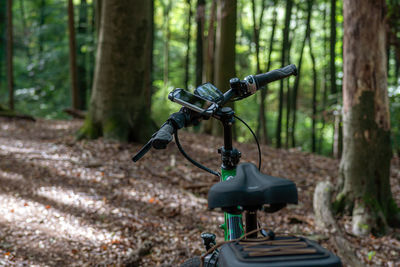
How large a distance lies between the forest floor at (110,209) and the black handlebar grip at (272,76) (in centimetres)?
281

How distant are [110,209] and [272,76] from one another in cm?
365

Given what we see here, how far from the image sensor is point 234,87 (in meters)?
2.02

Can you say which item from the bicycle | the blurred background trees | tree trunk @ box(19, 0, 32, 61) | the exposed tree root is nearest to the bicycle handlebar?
the bicycle

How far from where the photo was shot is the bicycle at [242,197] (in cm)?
123

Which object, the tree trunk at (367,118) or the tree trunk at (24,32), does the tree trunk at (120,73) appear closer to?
the tree trunk at (367,118)

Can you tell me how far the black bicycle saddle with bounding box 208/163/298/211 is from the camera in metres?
1.37

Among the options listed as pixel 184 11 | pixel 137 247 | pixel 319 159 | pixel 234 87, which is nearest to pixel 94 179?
pixel 137 247

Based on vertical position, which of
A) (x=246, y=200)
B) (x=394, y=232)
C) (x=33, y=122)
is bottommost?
(x=394, y=232)

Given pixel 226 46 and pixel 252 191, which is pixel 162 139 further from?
pixel 226 46

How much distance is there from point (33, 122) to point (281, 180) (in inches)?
400

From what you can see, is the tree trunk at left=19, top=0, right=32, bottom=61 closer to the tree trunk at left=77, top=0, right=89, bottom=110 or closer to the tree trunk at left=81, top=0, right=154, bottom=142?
the tree trunk at left=77, top=0, right=89, bottom=110

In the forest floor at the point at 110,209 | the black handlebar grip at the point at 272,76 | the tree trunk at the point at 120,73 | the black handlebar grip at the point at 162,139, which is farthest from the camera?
the tree trunk at the point at 120,73

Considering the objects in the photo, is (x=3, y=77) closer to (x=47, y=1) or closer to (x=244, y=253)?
(x=47, y=1)

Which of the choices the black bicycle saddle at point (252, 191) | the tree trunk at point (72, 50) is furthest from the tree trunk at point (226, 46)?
the black bicycle saddle at point (252, 191)
